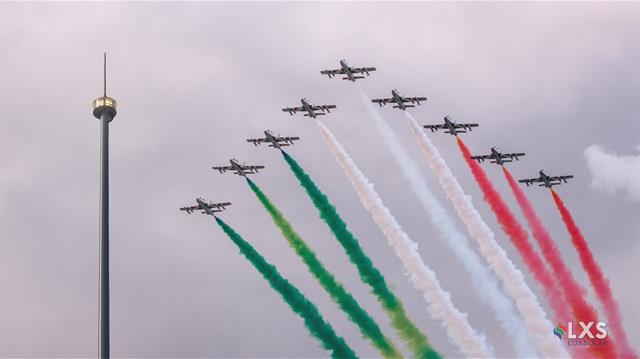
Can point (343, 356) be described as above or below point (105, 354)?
above

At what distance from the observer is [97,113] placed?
148 m

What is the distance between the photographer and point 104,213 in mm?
139250

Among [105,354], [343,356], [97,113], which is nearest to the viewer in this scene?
[105,354]

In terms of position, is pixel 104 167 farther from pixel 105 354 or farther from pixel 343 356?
pixel 343 356

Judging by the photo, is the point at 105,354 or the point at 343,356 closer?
the point at 105,354

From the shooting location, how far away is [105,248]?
137m


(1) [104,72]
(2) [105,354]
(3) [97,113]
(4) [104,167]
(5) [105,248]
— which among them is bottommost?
(2) [105,354]

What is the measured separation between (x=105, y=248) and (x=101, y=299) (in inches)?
220

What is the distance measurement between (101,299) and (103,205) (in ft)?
35.4

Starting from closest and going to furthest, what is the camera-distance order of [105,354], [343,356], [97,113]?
[105,354]
[97,113]
[343,356]

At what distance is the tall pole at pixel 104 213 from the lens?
443 ft

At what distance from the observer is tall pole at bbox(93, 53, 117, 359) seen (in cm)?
13488

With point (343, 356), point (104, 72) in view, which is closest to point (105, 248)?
point (104, 72)

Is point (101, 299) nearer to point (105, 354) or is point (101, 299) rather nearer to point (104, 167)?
point (105, 354)
